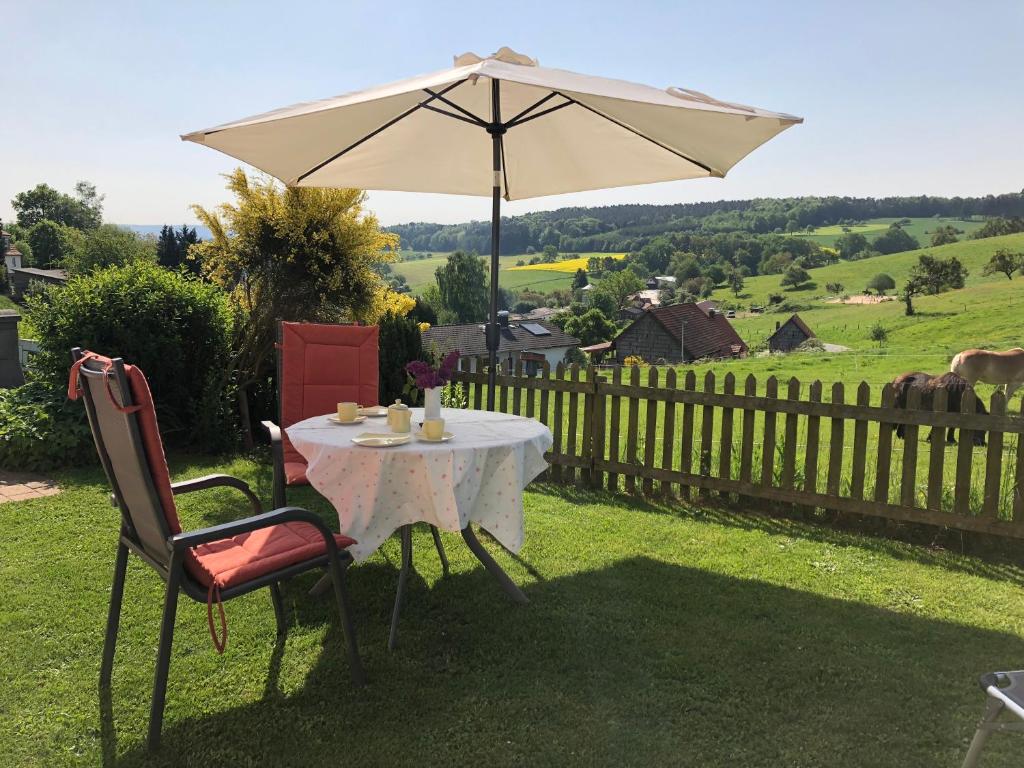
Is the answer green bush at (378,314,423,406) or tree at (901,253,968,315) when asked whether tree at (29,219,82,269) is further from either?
green bush at (378,314,423,406)

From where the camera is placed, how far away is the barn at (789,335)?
1503 inches

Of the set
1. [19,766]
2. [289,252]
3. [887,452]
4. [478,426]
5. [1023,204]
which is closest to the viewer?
[19,766]

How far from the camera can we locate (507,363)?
6.61m

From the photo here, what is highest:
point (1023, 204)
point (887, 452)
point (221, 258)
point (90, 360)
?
point (1023, 204)

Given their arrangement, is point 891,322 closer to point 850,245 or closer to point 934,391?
point 850,245

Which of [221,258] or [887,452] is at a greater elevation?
[221,258]

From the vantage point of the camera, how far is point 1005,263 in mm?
43438

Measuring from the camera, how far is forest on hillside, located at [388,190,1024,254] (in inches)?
2495

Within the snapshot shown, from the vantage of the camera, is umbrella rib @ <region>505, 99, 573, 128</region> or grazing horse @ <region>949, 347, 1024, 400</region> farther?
grazing horse @ <region>949, 347, 1024, 400</region>

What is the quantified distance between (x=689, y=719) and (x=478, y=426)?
1.56 metres

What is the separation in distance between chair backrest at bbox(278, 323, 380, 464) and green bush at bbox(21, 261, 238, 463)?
7.48ft

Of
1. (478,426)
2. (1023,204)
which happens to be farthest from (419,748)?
(1023,204)

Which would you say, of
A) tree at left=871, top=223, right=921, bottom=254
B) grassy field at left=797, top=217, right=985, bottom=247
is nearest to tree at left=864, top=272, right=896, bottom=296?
tree at left=871, top=223, right=921, bottom=254

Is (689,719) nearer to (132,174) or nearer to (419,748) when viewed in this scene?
(419,748)
